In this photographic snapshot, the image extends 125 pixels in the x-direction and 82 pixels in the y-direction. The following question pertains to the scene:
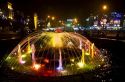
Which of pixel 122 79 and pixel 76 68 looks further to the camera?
pixel 76 68

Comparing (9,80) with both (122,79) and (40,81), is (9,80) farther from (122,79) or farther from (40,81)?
(122,79)

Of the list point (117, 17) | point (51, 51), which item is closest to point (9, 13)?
point (117, 17)

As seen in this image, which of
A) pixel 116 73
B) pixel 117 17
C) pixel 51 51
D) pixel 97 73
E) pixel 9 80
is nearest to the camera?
pixel 9 80

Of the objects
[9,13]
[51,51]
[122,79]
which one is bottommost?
[122,79]

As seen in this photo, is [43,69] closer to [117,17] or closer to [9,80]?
[9,80]

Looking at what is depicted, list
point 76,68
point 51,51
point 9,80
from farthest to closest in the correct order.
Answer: point 51,51
point 76,68
point 9,80

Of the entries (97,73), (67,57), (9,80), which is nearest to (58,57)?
(67,57)

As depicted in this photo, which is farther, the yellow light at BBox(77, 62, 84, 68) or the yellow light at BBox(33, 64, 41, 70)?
the yellow light at BBox(77, 62, 84, 68)

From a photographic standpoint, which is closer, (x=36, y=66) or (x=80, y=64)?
(x=36, y=66)

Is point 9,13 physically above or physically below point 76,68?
above

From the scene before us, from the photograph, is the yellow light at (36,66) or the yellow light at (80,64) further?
the yellow light at (80,64)
